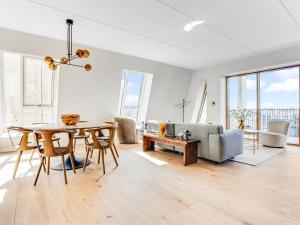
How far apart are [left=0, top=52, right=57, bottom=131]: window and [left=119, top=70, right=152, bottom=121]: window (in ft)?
7.09

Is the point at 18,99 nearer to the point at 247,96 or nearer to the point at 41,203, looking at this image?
the point at 41,203

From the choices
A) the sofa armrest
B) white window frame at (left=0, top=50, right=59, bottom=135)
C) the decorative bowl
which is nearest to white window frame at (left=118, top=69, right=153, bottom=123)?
white window frame at (left=0, top=50, right=59, bottom=135)

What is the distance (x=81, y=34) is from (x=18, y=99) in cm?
231

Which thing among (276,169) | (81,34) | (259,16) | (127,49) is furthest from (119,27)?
(276,169)

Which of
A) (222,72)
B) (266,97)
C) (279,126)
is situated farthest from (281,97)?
(222,72)

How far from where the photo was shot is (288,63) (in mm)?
4848

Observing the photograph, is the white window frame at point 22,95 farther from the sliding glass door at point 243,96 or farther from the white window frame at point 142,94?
the sliding glass door at point 243,96

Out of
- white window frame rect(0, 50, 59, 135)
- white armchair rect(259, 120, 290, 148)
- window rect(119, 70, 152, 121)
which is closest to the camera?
white window frame rect(0, 50, 59, 135)

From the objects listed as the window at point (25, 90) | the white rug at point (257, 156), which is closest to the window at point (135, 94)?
the window at point (25, 90)

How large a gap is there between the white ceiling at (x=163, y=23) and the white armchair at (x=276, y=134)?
80.3 inches

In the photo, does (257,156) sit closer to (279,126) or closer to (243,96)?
(279,126)

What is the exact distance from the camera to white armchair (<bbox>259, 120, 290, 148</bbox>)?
15.5ft

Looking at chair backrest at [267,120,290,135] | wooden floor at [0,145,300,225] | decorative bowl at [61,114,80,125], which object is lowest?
wooden floor at [0,145,300,225]

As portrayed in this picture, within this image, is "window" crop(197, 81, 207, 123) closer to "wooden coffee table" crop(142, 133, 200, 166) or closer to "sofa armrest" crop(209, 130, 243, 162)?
"sofa armrest" crop(209, 130, 243, 162)
